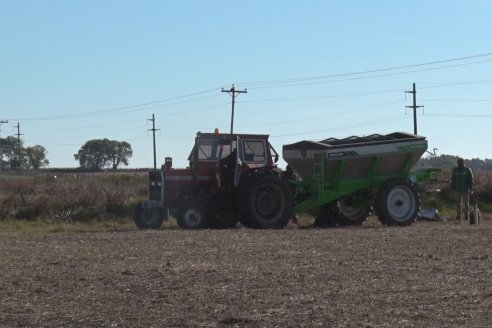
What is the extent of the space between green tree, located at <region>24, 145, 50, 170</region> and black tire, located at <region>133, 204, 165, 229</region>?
9022 centimetres

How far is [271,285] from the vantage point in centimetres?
1094

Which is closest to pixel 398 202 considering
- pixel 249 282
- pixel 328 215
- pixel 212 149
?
pixel 328 215

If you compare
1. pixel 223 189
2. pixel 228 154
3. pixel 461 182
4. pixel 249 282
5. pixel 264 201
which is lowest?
pixel 249 282

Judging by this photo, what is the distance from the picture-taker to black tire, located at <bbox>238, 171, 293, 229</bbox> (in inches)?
818

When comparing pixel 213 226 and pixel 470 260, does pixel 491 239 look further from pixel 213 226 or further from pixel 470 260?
pixel 213 226

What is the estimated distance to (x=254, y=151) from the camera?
71.3 feet

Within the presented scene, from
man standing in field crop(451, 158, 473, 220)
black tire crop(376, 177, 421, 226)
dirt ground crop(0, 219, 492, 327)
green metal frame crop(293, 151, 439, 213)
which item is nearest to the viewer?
dirt ground crop(0, 219, 492, 327)

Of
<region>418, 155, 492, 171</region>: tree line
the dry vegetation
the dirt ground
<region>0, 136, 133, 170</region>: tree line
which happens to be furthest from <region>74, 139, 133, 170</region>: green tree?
the dirt ground

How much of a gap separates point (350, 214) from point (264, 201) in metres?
3.02

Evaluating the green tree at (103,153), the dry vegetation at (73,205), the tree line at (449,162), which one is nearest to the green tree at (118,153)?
the green tree at (103,153)

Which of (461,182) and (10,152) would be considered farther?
(10,152)

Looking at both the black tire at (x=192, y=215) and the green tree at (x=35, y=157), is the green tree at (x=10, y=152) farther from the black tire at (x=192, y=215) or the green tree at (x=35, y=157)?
the black tire at (x=192, y=215)

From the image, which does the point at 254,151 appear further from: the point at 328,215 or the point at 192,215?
the point at 328,215

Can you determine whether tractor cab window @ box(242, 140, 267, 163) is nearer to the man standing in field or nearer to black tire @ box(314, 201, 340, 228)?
black tire @ box(314, 201, 340, 228)
